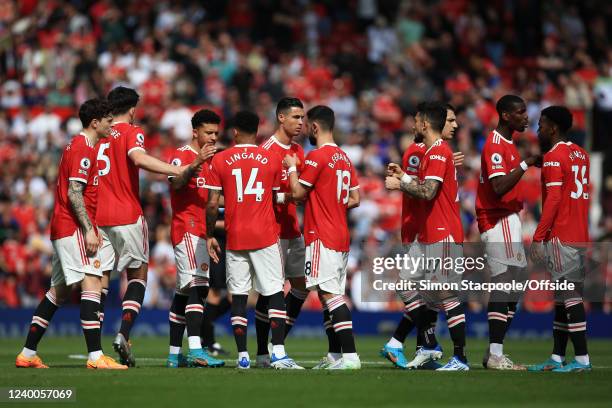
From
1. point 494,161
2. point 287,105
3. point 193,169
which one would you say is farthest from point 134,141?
point 494,161

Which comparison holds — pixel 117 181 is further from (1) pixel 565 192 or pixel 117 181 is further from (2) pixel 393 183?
(1) pixel 565 192

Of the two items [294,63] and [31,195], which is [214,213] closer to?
[31,195]

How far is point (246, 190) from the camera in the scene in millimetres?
13438

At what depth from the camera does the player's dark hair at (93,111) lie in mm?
13320

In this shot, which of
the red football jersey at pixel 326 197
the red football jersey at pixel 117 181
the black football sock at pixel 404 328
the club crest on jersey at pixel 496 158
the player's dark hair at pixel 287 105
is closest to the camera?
the red football jersey at pixel 326 197

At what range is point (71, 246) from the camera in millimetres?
13219

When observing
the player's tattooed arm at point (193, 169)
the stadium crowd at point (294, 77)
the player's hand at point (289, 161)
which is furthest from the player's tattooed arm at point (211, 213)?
the stadium crowd at point (294, 77)

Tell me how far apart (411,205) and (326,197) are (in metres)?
1.20

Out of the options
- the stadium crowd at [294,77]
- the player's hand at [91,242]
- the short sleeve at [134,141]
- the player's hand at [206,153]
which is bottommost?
the player's hand at [91,242]

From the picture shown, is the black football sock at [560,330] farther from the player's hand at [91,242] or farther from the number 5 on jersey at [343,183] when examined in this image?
the player's hand at [91,242]

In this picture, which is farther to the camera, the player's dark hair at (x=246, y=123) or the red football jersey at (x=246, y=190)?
the player's dark hair at (x=246, y=123)

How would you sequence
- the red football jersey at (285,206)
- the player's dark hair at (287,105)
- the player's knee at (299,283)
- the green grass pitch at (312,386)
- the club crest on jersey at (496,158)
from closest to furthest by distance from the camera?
the green grass pitch at (312,386)
the club crest on jersey at (496,158)
the player's dark hair at (287,105)
the red football jersey at (285,206)
the player's knee at (299,283)

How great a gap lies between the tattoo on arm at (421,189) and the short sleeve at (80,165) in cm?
348

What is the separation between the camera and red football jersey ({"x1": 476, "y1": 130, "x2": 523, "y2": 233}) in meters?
13.7
